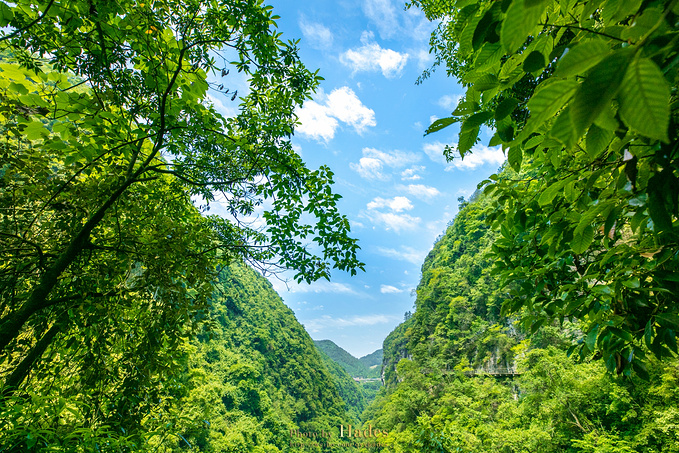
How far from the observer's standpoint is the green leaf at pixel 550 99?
446 millimetres

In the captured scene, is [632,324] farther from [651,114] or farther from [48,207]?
[48,207]

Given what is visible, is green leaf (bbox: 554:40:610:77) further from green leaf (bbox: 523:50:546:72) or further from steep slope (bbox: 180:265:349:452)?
steep slope (bbox: 180:265:349:452)

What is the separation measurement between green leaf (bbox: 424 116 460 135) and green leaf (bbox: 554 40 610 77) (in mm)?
441

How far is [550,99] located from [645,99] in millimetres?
125

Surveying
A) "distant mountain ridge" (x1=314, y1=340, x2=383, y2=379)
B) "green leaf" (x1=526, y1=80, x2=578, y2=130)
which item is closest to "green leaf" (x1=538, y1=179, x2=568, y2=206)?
"green leaf" (x1=526, y1=80, x2=578, y2=130)

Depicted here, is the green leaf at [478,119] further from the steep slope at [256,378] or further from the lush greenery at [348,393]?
the lush greenery at [348,393]

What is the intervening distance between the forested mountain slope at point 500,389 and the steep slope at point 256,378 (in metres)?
14.9

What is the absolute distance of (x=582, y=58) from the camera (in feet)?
1.37

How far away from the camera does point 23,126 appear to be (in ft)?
5.70

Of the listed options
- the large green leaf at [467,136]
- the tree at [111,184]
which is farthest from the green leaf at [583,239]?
the tree at [111,184]

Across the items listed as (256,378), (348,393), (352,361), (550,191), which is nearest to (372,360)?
(352,361)

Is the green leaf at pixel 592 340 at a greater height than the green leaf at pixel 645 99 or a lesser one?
lesser

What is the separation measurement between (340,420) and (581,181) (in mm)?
60770

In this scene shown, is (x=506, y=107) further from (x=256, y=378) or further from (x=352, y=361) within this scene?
(x=352, y=361)
